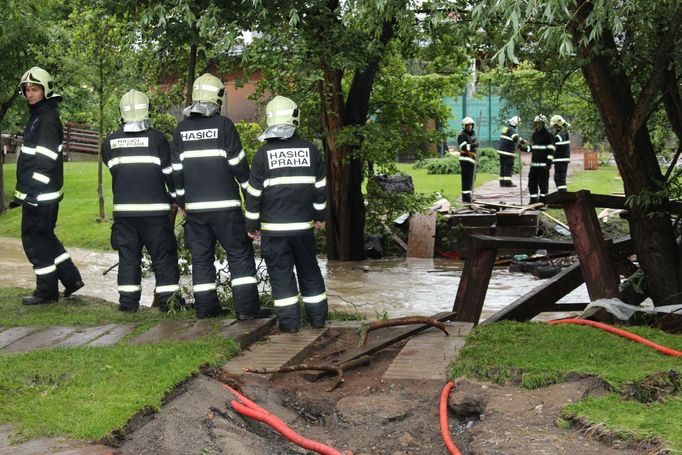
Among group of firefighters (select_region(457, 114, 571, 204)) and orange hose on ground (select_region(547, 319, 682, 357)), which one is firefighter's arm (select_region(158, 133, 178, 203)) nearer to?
orange hose on ground (select_region(547, 319, 682, 357))

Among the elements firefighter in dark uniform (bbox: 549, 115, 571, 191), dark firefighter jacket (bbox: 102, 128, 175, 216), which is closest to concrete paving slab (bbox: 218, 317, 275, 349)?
dark firefighter jacket (bbox: 102, 128, 175, 216)

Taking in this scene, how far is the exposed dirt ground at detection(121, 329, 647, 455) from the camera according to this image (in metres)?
5.09

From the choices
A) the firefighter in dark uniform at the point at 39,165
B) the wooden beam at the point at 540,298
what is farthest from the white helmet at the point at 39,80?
the wooden beam at the point at 540,298

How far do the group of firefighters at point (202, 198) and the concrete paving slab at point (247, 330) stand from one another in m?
0.15

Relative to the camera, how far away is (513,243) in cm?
869

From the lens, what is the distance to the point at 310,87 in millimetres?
12445

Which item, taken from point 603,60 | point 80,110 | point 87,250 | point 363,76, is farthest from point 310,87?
point 80,110

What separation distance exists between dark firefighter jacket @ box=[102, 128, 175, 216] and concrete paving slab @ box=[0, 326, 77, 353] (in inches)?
55.9

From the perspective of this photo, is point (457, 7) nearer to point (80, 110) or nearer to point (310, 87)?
point (310, 87)

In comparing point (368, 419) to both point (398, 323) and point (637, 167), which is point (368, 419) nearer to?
point (398, 323)

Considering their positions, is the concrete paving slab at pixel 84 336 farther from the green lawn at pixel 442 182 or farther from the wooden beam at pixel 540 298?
the green lawn at pixel 442 182

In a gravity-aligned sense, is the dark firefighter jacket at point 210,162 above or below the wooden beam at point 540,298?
above

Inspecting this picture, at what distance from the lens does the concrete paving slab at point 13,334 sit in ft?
25.2

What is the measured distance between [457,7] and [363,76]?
20.7ft
